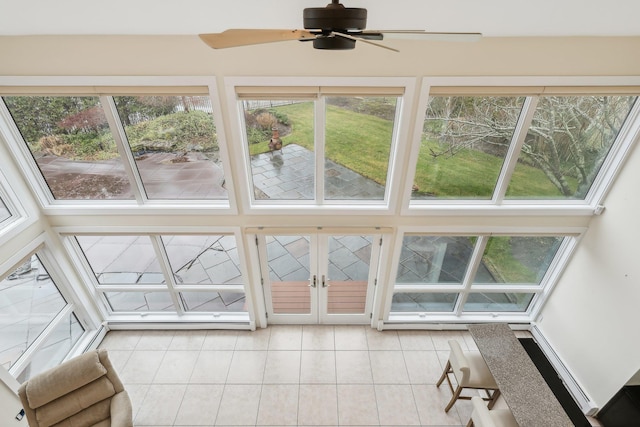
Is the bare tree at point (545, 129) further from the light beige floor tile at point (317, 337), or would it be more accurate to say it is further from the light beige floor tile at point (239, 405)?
the light beige floor tile at point (239, 405)

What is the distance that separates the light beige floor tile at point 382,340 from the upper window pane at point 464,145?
6.95 feet

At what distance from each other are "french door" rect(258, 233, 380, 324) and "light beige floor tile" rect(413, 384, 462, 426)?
1159 millimetres

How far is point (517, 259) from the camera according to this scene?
13.5ft

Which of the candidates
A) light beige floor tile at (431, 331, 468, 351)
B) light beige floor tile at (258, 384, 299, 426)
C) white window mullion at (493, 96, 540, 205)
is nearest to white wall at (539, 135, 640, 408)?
white window mullion at (493, 96, 540, 205)

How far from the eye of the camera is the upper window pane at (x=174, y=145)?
3.11m

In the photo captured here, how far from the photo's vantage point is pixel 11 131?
10.3 feet

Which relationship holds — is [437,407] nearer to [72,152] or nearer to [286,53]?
[286,53]

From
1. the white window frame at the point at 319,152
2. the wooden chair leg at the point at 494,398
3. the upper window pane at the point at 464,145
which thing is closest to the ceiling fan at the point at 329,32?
the white window frame at the point at 319,152

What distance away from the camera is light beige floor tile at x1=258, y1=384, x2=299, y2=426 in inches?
135

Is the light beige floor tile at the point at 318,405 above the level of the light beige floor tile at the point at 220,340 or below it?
above

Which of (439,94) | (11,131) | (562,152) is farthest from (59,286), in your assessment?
(562,152)

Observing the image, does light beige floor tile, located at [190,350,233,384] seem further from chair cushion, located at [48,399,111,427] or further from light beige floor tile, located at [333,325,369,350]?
light beige floor tile, located at [333,325,369,350]

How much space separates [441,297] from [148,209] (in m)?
4.07

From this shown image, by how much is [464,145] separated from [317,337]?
3.18 metres
